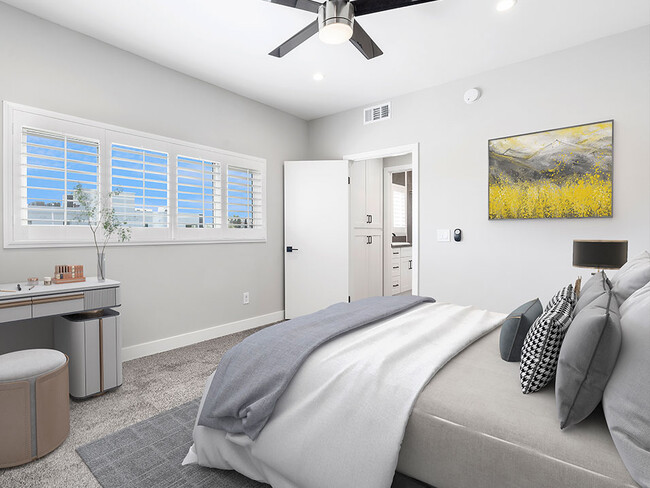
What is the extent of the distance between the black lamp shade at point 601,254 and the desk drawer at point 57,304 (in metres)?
3.42

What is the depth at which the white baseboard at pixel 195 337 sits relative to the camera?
3.17 m

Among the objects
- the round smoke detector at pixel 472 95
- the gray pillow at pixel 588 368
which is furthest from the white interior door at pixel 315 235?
the gray pillow at pixel 588 368

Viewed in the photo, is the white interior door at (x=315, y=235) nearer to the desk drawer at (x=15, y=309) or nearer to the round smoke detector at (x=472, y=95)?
the round smoke detector at (x=472, y=95)

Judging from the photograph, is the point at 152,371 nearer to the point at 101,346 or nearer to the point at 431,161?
the point at 101,346

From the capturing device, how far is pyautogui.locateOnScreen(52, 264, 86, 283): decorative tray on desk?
2.47 m

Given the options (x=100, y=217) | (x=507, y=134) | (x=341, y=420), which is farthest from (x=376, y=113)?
(x=341, y=420)

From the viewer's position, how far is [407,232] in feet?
23.0

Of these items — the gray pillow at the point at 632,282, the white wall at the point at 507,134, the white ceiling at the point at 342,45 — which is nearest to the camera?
the gray pillow at the point at 632,282

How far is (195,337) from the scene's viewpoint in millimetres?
3645

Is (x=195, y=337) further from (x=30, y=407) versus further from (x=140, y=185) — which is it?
(x=30, y=407)

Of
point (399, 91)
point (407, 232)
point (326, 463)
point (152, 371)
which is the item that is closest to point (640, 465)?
point (326, 463)

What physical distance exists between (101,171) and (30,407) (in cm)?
190

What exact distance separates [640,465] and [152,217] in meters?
3.47

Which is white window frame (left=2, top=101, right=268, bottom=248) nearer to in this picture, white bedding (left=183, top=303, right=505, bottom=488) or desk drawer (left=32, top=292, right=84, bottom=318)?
desk drawer (left=32, top=292, right=84, bottom=318)
